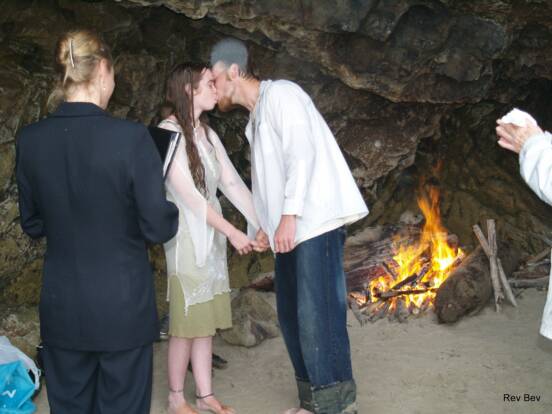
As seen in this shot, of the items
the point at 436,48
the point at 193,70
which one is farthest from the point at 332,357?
the point at 436,48

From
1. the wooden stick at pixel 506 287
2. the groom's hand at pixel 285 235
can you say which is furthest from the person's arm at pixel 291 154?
the wooden stick at pixel 506 287

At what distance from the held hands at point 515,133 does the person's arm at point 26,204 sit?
2.15 metres

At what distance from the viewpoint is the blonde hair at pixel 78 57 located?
10.5 feet

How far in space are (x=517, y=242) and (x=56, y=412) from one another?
5650mm

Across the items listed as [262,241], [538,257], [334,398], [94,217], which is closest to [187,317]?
[262,241]

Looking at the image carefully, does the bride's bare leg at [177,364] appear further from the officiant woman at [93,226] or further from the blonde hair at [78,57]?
the blonde hair at [78,57]

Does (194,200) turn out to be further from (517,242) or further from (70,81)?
(517,242)

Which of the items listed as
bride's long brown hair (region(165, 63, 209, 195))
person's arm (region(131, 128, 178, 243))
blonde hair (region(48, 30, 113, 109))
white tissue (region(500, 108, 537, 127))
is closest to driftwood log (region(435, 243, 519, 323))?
bride's long brown hair (region(165, 63, 209, 195))

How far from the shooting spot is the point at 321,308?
4250 millimetres

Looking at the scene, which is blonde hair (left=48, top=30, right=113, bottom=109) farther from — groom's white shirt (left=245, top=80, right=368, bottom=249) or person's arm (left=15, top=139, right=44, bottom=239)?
groom's white shirt (left=245, top=80, right=368, bottom=249)

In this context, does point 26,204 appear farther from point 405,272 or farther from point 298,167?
point 405,272

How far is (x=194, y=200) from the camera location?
4.38 meters

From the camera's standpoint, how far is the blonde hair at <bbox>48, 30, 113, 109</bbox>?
3.20 m

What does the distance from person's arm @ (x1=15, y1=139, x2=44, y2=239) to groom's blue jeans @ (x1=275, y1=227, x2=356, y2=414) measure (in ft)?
4.83
